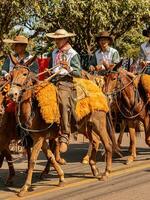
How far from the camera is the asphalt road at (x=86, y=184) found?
890 cm

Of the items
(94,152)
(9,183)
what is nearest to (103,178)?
(94,152)

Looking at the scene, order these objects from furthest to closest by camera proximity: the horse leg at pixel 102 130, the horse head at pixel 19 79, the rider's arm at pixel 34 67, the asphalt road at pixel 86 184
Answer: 1. the horse leg at pixel 102 130
2. the rider's arm at pixel 34 67
3. the asphalt road at pixel 86 184
4. the horse head at pixel 19 79

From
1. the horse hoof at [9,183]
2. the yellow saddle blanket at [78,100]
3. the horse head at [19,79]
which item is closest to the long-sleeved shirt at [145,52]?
the yellow saddle blanket at [78,100]

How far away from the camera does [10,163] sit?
1023 cm

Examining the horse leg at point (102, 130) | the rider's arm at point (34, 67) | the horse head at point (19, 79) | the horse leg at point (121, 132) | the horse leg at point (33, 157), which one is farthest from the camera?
the horse leg at point (121, 132)

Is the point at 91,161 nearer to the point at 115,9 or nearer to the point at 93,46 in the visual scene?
the point at 115,9

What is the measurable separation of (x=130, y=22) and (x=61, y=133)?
24.0 m

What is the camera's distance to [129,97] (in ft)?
41.3

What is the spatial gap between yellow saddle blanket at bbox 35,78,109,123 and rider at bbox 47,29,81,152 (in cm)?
18

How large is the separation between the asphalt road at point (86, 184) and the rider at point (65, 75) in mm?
778

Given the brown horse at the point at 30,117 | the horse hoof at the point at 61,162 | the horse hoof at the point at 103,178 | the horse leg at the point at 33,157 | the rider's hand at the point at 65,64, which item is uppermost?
the rider's hand at the point at 65,64

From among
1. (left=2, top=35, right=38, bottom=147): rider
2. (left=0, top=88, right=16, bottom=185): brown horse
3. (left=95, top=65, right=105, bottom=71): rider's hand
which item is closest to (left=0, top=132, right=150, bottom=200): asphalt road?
(left=0, top=88, right=16, bottom=185): brown horse

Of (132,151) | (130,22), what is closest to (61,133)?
(132,151)

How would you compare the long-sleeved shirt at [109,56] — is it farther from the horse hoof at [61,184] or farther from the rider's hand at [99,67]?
the horse hoof at [61,184]
